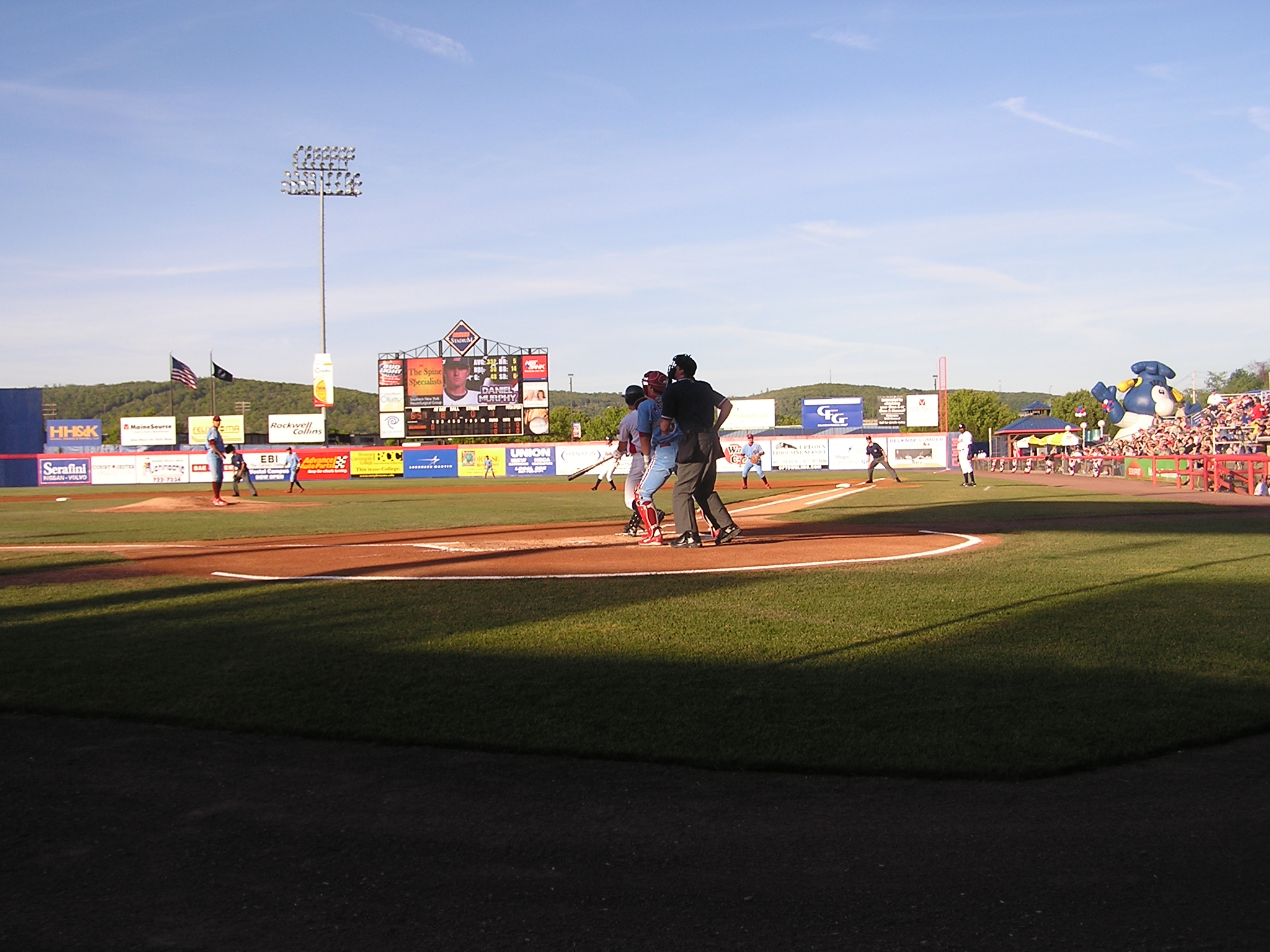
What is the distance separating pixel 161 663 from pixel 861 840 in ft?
13.7

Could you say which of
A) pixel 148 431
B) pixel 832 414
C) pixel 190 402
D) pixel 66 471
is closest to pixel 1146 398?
pixel 832 414

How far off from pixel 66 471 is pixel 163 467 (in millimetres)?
4681

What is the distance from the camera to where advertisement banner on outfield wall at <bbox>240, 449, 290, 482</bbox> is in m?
55.8

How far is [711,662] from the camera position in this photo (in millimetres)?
5477

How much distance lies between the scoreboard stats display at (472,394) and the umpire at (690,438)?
4602cm

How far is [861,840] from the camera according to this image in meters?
3.11

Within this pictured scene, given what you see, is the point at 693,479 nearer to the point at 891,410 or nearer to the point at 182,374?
the point at 182,374

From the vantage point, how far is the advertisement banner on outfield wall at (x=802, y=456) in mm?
57531

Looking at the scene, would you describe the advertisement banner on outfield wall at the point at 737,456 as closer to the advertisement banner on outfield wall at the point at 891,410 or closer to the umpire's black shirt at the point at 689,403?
the umpire's black shirt at the point at 689,403

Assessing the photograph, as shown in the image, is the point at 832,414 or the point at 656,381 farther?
the point at 832,414

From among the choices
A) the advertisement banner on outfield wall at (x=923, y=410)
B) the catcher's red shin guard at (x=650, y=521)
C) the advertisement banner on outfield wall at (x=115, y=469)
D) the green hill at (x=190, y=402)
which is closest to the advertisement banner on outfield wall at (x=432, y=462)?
the advertisement banner on outfield wall at (x=115, y=469)

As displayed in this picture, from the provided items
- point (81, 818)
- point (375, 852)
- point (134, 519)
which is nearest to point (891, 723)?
point (375, 852)

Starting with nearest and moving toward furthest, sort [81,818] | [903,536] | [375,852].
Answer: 1. [375,852]
2. [81,818]
3. [903,536]

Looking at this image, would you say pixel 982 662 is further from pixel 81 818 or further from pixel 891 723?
pixel 81 818
